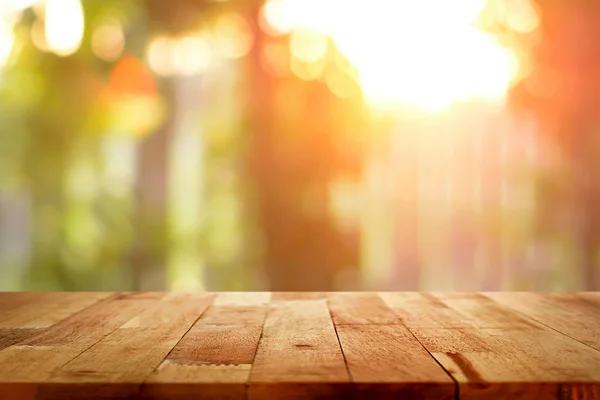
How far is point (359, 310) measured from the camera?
135cm

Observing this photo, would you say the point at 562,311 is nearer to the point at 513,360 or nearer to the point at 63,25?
the point at 513,360

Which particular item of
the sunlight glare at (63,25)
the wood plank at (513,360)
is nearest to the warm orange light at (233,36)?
the sunlight glare at (63,25)

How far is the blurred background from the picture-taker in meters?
2.30

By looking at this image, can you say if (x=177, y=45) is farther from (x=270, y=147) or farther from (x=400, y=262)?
(x=400, y=262)

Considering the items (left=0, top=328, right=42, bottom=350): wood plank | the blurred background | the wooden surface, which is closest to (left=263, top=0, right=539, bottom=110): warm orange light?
the blurred background

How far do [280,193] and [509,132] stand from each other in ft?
2.85

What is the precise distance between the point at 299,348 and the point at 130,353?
244mm

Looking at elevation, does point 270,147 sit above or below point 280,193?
above

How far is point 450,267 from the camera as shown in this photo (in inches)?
92.9

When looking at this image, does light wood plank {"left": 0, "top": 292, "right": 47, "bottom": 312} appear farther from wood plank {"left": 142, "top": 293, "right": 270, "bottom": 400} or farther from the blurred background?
the blurred background

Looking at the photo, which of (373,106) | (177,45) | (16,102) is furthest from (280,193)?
(16,102)

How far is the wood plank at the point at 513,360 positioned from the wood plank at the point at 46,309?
0.70m

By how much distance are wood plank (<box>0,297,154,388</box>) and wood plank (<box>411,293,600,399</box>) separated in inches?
20.4

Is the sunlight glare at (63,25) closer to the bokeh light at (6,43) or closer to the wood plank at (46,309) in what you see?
the bokeh light at (6,43)
